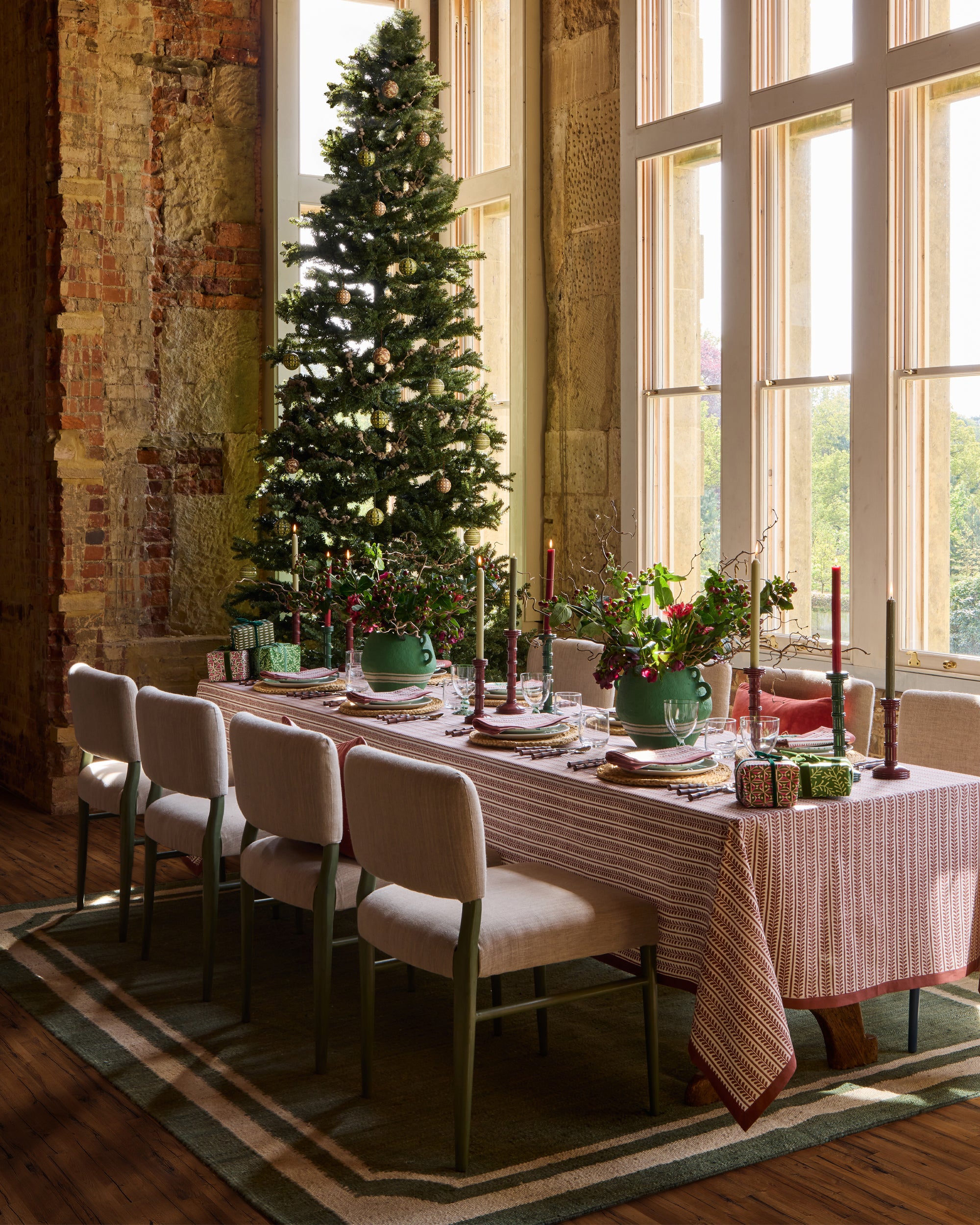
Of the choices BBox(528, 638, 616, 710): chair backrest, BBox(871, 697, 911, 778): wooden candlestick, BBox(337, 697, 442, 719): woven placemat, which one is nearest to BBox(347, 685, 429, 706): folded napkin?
BBox(337, 697, 442, 719): woven placemat

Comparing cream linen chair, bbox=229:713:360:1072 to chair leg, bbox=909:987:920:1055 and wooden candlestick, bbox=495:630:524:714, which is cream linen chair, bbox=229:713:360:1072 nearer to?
wooden candlestick, bbox=495:630:524:714

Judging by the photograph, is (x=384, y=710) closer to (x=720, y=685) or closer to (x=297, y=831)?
(x=297, y=831)

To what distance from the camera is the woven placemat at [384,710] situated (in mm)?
4480

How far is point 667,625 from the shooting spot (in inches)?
144

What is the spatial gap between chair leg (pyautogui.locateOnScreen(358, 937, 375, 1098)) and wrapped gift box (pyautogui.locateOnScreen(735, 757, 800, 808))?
974 mm

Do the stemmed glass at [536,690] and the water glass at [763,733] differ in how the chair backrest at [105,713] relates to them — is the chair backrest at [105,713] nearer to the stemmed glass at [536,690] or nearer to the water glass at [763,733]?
the stemmed glass at [536,690]

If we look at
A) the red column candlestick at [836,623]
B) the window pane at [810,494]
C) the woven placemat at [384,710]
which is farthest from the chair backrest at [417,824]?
the window pane at [810,494]

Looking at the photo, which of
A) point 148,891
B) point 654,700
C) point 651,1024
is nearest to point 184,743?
point 148,891

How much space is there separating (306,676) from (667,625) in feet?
6.21

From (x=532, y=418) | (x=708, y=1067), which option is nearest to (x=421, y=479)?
(x=532, y=418)

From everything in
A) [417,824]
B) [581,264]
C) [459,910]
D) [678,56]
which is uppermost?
[678,56]

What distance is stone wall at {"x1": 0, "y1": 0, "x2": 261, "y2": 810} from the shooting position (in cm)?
683

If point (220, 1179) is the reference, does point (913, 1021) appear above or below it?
above

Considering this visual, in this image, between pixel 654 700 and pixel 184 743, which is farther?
pixel 184 743
